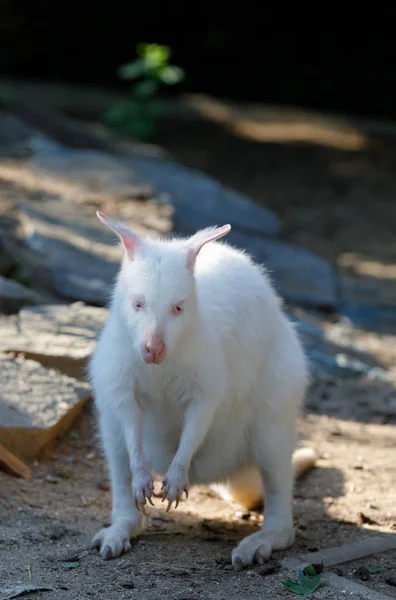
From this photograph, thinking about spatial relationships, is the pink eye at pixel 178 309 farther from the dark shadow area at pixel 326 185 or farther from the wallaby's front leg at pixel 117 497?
the dark shadow area at pixel 326 185

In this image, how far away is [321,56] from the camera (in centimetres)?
1427

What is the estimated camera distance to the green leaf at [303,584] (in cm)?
300

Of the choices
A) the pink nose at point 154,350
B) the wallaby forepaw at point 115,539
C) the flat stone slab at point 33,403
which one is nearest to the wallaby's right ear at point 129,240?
the pink nose at point 154,350

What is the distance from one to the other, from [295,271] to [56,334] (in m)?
3.15

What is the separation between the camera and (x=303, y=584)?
304cm

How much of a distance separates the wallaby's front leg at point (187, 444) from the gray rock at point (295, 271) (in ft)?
13.1

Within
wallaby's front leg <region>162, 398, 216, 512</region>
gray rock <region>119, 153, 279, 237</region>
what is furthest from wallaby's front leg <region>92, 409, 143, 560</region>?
gray rock <region>119, 153, 279, 237</region>

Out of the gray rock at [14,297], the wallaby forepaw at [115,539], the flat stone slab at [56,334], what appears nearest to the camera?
the wallaby forepaw at [115,539]

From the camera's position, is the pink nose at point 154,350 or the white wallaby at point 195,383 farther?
the white wallaby at point 195,383

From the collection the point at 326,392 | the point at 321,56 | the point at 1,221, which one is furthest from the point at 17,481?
the point at 321,56

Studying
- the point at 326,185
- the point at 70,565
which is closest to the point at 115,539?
the point at 70,565

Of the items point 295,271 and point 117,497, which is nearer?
point 117,497

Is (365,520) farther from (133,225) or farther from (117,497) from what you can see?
(133,225)

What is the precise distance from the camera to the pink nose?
2.88m
